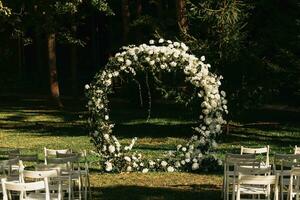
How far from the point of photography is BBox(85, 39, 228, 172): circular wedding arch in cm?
1625

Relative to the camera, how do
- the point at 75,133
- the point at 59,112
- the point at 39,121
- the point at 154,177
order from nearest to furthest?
the point at 154,177 < the point at 75,133 < the point at 39,121 < the point at 59,112

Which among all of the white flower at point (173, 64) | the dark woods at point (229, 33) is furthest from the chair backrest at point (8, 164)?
the dark woods at point (229, 33)

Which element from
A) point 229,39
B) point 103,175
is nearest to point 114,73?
point 103,175

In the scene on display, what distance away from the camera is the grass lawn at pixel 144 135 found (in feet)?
45.8

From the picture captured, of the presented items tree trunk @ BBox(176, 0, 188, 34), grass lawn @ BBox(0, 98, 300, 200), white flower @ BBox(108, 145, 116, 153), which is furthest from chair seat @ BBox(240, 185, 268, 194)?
tree trunk @ BBox(176, 0, 188, 34)

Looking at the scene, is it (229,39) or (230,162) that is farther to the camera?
(229,39)

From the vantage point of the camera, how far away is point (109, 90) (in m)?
16.7

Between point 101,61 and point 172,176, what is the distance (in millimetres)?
45159

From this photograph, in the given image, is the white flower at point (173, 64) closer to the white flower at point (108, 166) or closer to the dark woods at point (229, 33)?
the white flower at point (108, 166)

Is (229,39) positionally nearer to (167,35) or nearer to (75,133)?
(167,35)

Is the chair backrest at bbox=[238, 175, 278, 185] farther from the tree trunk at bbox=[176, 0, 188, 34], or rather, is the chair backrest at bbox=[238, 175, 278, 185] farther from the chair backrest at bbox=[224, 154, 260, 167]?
the tree trunk at bbox=[176, 0, 188, 34]

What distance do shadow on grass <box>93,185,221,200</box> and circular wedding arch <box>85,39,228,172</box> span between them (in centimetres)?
208

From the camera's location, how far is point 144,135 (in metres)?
26.5

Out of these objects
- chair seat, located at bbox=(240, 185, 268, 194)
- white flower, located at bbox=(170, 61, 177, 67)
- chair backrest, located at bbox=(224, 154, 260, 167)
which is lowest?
chair seat, located at bbox=(240, 185, 268, 194)
